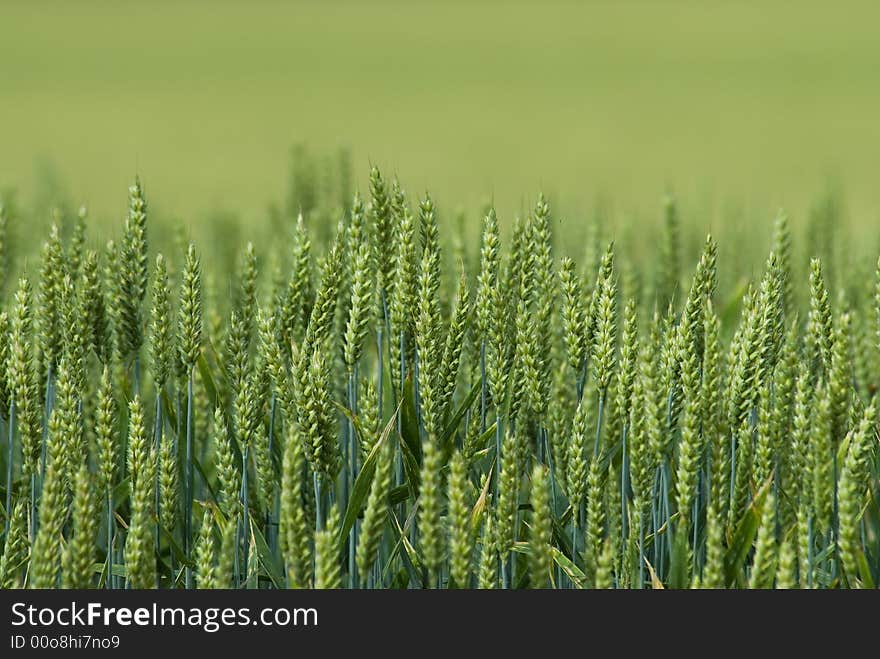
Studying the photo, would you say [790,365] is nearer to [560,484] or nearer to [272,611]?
[560,484]

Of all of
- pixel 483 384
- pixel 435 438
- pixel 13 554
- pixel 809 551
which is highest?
pixel 483 384

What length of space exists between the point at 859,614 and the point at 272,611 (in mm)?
1002

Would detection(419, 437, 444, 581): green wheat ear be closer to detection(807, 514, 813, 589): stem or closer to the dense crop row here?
the dense crop row

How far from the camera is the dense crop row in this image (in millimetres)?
1814

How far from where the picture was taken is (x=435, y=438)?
192cm

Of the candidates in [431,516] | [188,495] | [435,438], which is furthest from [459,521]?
[188,495]

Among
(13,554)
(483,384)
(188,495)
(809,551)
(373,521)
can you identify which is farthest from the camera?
(188,495)

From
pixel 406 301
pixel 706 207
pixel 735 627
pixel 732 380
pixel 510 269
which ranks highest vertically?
pixel 706 207

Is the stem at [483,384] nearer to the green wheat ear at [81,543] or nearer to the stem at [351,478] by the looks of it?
the stem at [351,478]

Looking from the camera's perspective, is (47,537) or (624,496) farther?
(624,496)

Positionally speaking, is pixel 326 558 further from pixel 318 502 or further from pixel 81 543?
pixel 81 543

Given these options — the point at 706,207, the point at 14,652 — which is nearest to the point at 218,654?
the point at 14,652

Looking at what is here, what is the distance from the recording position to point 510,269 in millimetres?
2285

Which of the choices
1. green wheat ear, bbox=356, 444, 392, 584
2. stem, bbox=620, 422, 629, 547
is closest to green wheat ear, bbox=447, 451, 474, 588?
green wheat ear, bbox=356, 444, 392, 584
